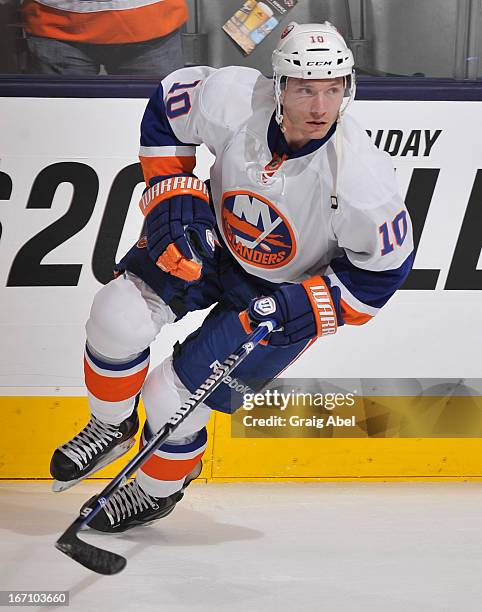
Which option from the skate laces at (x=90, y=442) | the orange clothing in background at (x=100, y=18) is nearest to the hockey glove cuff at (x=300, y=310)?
the skate laces at (x=90, y=442)

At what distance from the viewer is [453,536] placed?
3041 mm

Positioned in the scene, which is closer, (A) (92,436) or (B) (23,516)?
(A) (92,436)

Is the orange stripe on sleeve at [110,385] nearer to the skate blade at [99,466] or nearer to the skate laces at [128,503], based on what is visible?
the skate blade at [99,466]

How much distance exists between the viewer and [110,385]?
276cm

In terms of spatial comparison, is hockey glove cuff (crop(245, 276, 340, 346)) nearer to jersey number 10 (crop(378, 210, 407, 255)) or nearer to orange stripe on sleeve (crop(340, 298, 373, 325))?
orange stripe on sleeve (crop(340, 298, 373, 325))

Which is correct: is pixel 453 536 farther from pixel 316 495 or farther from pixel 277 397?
pixel 277 397

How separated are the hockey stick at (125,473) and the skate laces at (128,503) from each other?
48cm

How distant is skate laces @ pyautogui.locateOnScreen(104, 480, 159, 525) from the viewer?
2.95 m

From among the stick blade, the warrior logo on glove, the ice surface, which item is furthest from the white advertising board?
the stick blade

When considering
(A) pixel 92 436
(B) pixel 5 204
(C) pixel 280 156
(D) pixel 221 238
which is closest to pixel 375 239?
(C) pixel 280 156

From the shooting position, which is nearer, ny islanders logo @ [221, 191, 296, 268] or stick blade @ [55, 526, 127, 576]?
stick blade @ [55, 526, 127, 576]

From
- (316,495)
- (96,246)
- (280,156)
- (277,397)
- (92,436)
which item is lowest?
(316,495)

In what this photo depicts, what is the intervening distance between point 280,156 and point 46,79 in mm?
1106

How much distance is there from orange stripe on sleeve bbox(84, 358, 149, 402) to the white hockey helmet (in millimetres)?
813
